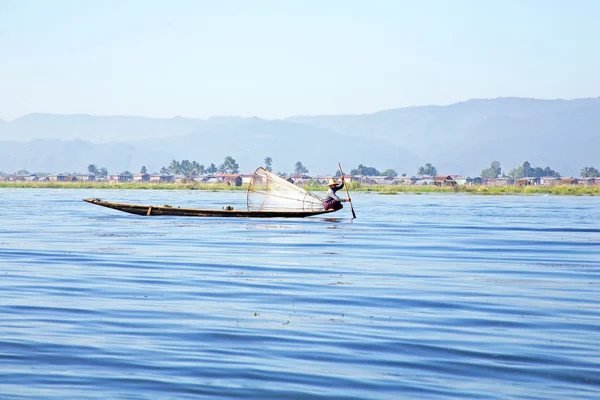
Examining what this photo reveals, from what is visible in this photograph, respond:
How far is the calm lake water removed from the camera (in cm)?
1072

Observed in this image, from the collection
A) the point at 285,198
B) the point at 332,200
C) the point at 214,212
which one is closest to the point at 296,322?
the point at 332,200

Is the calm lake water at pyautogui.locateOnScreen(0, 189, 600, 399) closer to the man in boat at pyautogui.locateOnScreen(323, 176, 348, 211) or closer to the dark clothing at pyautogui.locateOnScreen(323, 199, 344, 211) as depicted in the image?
the man in boat at pyautogui.locateOnScreen(323, 176, 348, 211)

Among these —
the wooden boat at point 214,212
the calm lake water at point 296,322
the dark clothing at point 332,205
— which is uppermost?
the dark clothing at point 332,205

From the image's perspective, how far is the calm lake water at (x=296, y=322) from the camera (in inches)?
422

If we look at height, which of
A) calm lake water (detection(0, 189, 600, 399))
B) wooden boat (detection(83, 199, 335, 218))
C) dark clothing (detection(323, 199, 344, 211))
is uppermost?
dark clothing (detection(323, 199, 344, 211))

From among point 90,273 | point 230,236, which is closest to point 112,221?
point 230,236

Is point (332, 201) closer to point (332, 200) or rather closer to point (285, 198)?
point (332, 200)

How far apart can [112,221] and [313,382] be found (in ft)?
108

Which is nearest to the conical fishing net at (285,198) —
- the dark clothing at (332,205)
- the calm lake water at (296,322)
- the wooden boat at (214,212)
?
the wooden boat at (214,212)

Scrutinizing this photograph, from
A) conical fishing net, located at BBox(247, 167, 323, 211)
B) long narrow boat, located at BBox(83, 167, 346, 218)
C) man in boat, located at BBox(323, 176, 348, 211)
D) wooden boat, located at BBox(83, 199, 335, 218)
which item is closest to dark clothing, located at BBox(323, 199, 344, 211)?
man in boat, located at BBox(323, 176, 348, 211)

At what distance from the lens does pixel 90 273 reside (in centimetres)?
2064

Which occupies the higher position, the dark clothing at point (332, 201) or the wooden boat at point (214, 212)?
the dark clothing at point (332, 201)

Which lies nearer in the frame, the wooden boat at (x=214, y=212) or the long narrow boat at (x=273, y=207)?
the wooden boat at (x=214, y=212)

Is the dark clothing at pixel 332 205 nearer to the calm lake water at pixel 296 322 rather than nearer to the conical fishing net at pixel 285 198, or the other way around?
the conical fishing net at pixel 285 198
